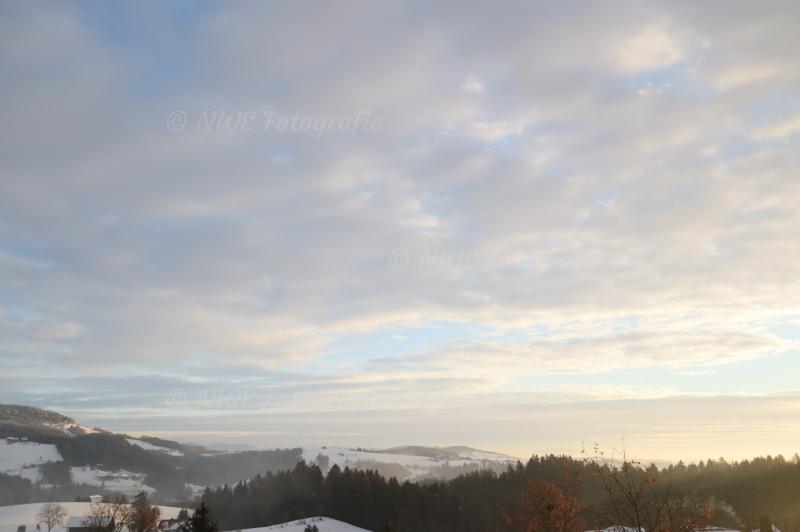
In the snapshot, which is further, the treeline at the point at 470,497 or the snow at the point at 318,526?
the treeline at the point at 470,497

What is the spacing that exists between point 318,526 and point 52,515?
86.4 meters

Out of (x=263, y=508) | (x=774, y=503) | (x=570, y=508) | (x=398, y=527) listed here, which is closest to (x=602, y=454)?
(x=570, y=508)

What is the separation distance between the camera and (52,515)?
157 m

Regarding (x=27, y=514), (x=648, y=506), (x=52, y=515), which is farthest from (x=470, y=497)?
(x=648, y=506)

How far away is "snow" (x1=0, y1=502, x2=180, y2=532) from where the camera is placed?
151 meters

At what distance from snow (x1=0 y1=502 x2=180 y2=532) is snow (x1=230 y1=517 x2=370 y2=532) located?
60.7 m

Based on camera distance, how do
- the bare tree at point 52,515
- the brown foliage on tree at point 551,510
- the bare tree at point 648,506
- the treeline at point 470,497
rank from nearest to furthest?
the bare tree at point 648,506, the brown foliage on tree at point 551,510, the treeline at point 470,497, the bare tree at point 52,515

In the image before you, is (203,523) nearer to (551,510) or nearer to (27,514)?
(551,510)

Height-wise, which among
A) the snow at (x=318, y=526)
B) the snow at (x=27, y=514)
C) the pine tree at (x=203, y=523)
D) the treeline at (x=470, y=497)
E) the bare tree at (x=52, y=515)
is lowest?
the snow at (x=27, y=514)

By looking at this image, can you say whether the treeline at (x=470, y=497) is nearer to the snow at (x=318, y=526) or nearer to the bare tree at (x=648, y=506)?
the snow at (x=318, y=526)

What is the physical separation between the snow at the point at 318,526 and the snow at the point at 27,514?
60.7 meters

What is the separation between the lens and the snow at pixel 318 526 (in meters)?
119

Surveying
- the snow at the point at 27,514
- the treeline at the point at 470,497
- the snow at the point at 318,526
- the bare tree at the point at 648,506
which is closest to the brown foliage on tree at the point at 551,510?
the bare tree at the point at 648,506

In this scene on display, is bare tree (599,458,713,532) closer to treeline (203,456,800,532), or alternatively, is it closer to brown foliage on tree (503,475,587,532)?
brown foliage on tree (503,475,587,532)
